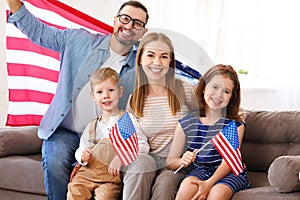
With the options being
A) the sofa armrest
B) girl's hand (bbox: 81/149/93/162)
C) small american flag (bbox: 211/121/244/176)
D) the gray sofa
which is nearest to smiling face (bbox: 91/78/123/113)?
girl's hand (bbox: 81/149/93/162)

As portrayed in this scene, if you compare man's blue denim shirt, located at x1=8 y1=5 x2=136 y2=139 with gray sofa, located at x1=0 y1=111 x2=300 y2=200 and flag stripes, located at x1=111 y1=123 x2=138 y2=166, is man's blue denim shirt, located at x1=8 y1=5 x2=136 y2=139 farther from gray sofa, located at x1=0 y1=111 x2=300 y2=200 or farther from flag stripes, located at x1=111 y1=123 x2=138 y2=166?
flag stripes, located at x1=111 y1=123 x2=138 y2=166

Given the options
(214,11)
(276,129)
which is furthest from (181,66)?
(214,11)

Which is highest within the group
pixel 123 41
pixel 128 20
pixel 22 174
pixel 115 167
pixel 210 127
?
pixel 128 20

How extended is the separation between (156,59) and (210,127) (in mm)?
421

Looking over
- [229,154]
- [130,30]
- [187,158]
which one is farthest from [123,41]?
[229,154]

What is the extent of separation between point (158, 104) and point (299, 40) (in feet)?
5.95

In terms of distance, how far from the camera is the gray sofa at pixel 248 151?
2.74 metres

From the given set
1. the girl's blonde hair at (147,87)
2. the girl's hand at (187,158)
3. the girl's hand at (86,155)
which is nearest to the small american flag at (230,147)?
the girl's hand at (187,158)

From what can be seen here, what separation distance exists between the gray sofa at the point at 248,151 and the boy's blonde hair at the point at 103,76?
0.60m

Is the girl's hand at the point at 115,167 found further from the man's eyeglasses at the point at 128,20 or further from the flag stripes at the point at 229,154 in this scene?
the man's eyeglasses at the point at 128,20

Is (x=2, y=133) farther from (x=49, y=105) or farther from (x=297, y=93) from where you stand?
(x=297, y=93)

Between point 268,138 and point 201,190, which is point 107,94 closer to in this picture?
point 201,190

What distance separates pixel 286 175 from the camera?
228cm

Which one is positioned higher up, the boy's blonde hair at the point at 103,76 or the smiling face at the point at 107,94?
the boy's blonde hair at the point at 103,76
